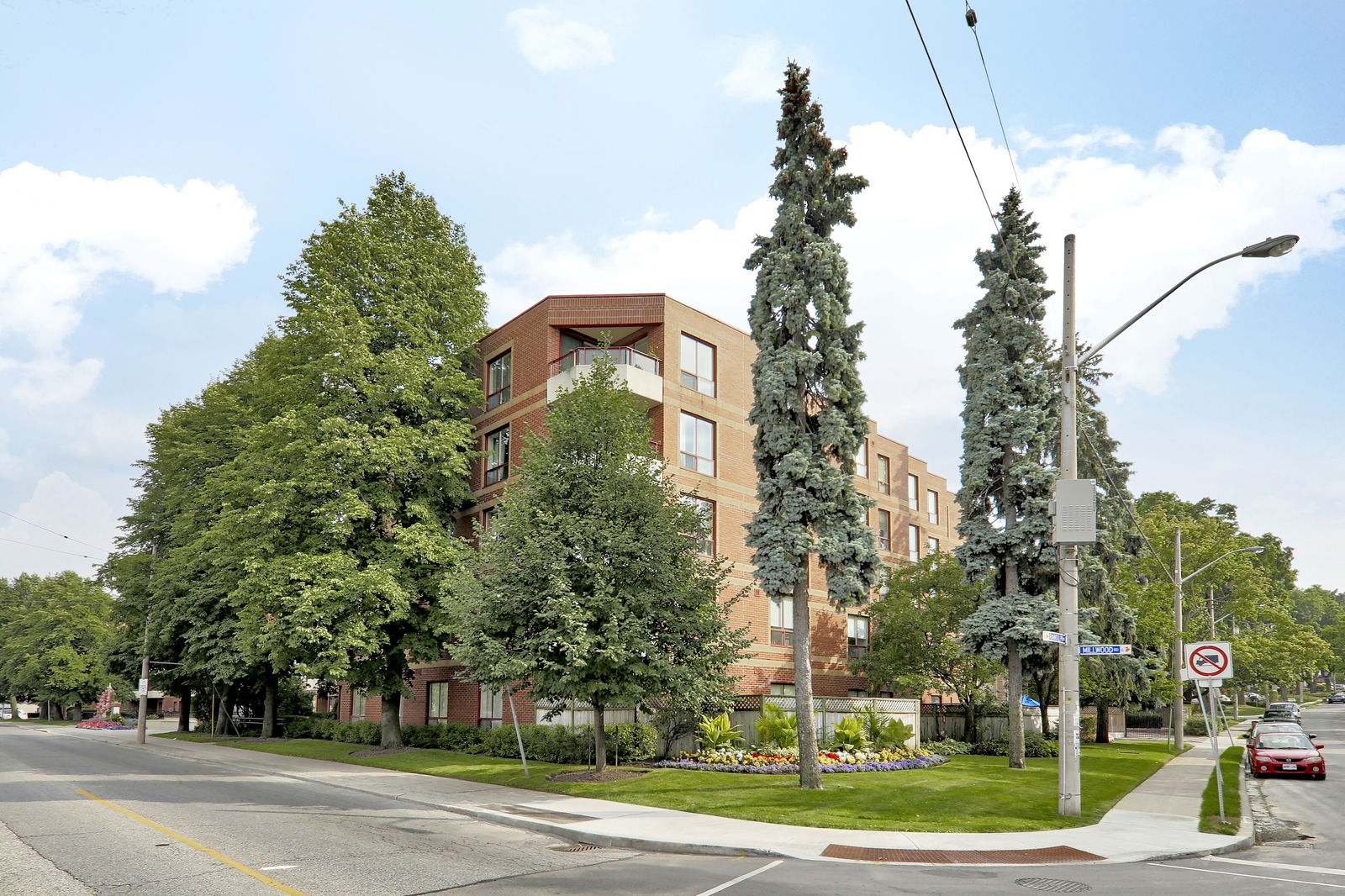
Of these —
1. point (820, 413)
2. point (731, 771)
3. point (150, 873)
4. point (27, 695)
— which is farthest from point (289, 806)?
point (27, 695)

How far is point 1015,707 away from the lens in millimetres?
26328

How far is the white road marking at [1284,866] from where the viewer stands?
11.7 metres

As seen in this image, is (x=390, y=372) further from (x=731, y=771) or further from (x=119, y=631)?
(x=119, y=631)

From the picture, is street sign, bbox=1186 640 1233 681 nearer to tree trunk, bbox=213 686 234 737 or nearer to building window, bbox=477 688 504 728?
building window, bbox=477 688 504 728

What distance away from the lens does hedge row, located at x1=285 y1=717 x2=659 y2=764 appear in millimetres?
24219

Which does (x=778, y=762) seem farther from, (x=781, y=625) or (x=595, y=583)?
(x=781, y=625)

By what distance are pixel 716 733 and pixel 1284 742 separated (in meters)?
16.7

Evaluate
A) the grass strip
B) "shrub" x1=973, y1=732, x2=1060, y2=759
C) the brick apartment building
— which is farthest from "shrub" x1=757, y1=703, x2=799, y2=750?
the grass strip

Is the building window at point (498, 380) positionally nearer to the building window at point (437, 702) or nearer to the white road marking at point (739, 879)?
the building window at point (437, 702)

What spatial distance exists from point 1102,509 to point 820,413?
2315cm

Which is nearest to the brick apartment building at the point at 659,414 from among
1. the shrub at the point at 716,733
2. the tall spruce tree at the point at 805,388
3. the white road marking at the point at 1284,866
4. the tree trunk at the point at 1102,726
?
the shrub at the point at 716,733

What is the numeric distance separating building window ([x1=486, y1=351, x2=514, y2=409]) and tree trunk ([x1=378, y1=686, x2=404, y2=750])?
11.3 meters

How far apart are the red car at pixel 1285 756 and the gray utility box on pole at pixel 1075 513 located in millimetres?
15405

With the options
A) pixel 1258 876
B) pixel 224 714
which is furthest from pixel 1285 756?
pixel 224 714
